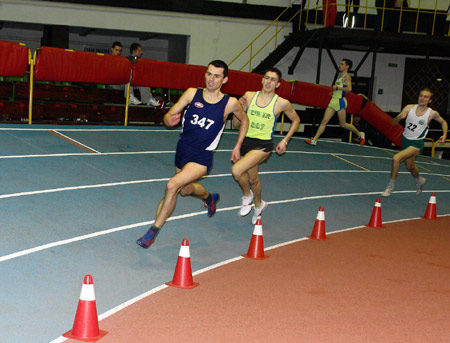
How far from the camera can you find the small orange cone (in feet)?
19.3

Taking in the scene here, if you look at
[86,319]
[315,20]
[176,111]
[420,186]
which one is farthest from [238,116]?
[315,20]

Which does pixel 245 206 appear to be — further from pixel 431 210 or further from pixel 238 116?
pixel 431 210

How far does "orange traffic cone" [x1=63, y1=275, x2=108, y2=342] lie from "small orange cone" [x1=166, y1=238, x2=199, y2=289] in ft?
4.96

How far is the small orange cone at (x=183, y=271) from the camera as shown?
231 inches

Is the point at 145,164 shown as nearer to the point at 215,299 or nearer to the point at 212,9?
the point at 215,299

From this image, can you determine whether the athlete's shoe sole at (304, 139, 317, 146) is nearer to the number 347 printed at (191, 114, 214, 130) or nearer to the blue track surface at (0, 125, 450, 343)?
the blue track surface at (0, 125, 450, 343)

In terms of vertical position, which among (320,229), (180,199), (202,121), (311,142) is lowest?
(320,229)

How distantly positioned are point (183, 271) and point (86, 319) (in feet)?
5.22

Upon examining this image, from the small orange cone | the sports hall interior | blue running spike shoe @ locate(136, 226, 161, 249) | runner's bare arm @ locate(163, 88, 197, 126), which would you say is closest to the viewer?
the sports hall interior

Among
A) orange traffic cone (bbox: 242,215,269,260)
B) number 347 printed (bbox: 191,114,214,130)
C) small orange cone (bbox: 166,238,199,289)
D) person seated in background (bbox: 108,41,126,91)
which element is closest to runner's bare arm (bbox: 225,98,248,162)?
number 347 printed (bbox: 191,114,214,130)

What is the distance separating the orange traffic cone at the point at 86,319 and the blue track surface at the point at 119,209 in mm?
231

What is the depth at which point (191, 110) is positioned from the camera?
24.2 feet

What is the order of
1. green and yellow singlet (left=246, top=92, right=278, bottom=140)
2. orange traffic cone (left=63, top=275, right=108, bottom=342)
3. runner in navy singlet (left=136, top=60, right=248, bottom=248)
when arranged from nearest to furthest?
orange traffic cone (left=63, top=275, right=108, bottom=342), runner in navy singlet (left=136, top=60, right=248, bottom=248), green and yellow singlet (left=246, top=92, right=278, bottom=140)

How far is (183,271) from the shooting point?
5.90 meters
